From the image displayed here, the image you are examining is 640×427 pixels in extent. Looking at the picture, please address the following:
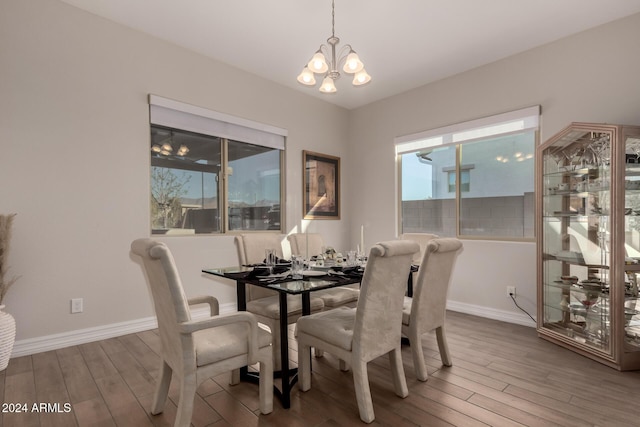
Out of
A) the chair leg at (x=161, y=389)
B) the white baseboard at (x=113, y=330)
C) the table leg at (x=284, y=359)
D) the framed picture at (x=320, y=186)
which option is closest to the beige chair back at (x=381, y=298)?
the table leg at (x=284, y=359)

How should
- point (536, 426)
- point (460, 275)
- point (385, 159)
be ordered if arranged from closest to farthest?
point (536, 426), point (460, 275), point (385, 159)

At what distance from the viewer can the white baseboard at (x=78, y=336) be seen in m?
2.60

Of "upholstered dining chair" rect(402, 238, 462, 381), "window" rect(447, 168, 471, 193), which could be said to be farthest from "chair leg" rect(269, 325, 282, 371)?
"window" rect(447, 168, 471, 193)

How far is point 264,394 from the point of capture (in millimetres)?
Result: 1808

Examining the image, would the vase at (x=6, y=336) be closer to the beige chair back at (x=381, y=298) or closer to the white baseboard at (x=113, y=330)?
the white baseboard at (x=113, y=330)

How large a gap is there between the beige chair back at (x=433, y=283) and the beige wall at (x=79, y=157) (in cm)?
238

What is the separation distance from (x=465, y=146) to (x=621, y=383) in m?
2.67

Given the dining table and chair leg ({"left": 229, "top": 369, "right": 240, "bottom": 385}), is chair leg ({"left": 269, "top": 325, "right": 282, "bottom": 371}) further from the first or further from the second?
chair leg ({"left": 229, "top": 369, "right": 240, "bottom": 385})

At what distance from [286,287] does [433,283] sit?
1028 mm

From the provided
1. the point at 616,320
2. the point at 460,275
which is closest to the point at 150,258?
the point at 616,320

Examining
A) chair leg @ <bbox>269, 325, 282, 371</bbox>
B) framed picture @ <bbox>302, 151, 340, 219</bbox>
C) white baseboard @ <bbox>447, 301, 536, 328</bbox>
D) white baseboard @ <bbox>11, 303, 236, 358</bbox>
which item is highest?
framed picture @ <bbox>302, 151, 340, 219</bbox>

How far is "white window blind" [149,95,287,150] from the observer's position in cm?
332

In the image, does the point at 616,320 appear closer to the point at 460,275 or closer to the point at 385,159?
the point at 460,275

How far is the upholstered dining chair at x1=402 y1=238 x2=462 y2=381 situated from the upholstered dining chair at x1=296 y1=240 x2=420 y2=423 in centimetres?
26
